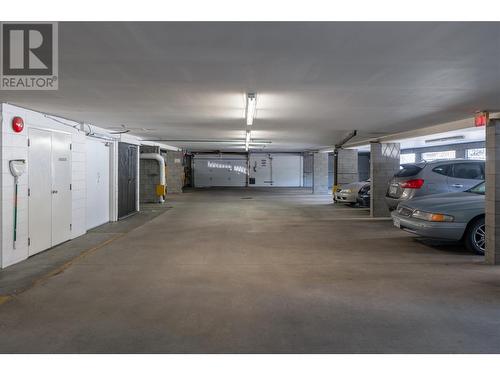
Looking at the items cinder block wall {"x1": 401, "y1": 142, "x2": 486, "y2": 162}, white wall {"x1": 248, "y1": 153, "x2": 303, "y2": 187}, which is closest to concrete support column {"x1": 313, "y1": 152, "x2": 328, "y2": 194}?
cinder block wall {"x1": 401, "y1": 142, "x2": 486, "y2": 162}

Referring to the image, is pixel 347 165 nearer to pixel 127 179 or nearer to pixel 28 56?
pixel 127 179

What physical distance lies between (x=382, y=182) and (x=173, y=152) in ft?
41.3

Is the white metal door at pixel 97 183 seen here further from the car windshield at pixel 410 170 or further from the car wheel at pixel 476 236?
the car wheel at pixel 476 236

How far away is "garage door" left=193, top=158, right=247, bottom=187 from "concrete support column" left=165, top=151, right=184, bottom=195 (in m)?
7.02

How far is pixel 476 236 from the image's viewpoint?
706 centimetres

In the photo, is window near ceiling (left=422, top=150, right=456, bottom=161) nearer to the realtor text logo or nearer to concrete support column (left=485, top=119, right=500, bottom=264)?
concrete support column (left=485, top=119, right=500, bottom=264)

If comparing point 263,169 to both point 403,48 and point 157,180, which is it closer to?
point 157,180

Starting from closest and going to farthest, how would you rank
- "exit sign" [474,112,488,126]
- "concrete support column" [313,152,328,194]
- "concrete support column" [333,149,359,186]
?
1. "exit sign" [474,112,488,126]
2. "concrete support column" [333,149,359,186]
3. "concrete support column" [313,152,328,194]

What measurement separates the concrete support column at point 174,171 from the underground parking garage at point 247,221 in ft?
34.7

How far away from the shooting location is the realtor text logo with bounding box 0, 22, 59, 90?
3.33m

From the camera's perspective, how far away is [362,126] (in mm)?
9781

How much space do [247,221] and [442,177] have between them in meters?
5.16

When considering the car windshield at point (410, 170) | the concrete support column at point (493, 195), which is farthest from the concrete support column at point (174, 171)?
the concrete support column at point (493, 195)

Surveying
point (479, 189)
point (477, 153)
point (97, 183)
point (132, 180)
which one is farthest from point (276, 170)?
point (479, 189)
